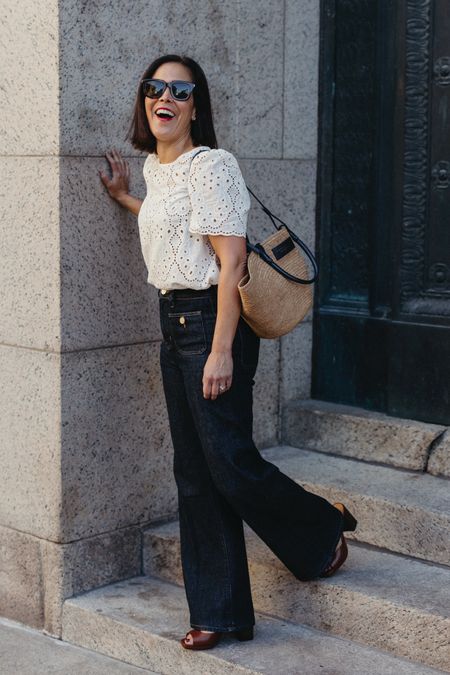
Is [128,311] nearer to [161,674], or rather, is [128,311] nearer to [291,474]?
[291,474]

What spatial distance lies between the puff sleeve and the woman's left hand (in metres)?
0.41

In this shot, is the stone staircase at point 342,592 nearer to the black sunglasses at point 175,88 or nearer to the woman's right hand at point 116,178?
the woman's right hand at point 116,178

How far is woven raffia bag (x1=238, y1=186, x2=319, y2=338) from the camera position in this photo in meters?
4.23

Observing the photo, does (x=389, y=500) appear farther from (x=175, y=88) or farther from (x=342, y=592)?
(x=175, y=88)

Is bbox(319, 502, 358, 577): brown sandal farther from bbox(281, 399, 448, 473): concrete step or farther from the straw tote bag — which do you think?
the straw tote bag

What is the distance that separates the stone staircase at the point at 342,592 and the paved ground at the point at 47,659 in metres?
0.05

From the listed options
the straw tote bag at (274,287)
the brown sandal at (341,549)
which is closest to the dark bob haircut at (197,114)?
the straw tote bag at (274,287)

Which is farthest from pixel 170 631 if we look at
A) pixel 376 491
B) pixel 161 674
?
pixel 376 491

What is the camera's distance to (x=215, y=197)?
4250 mm

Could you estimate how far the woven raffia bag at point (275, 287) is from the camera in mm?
4230

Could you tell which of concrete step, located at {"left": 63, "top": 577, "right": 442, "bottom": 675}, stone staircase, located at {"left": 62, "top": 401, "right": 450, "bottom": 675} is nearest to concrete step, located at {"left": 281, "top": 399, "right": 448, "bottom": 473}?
stone staircase, located at {"left": 62, "top": 401, "right": 450, "bottom": 675}

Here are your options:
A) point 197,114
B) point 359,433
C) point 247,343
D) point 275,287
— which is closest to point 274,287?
point 275,287

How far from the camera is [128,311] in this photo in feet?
16.9

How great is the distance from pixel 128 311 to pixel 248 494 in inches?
42.2
